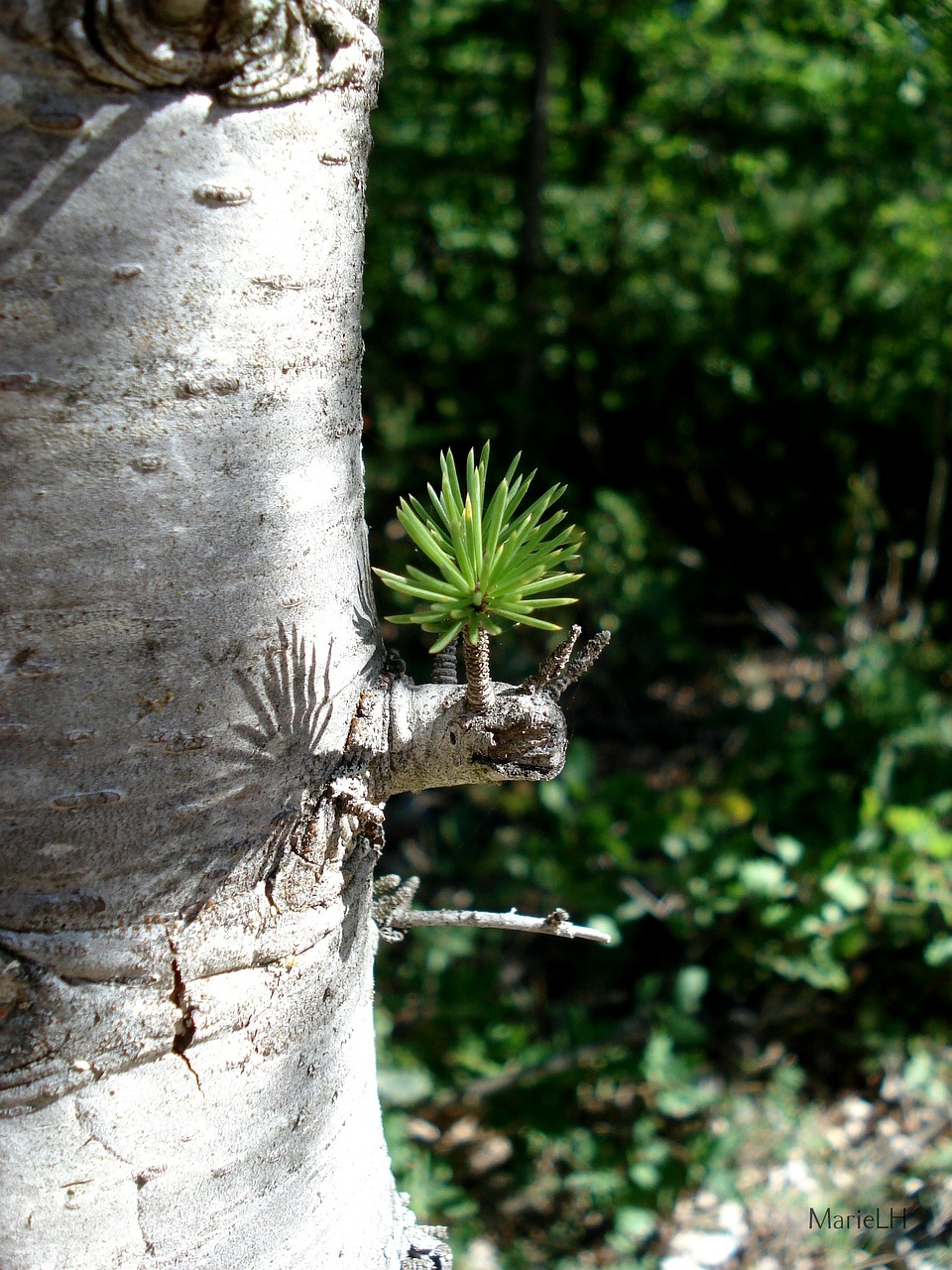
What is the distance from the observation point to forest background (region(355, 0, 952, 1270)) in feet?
7.09

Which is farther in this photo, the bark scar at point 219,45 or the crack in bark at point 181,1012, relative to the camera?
the crack in bark at point 181,1012

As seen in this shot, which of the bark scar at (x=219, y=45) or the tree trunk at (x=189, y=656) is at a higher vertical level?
the bark scar at (x=219, y=45)

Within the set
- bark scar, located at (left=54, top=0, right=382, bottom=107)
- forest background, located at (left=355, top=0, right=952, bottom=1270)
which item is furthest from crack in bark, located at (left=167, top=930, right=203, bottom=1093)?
forest background, located at (left=355, top=0, right=952, bottom=1270)

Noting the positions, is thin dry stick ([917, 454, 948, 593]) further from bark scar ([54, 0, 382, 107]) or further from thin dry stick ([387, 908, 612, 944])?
bark scar ([54, 0, 382, 107])

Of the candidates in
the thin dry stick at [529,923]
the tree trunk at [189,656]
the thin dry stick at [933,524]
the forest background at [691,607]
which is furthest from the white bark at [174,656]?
the thin dry stick at [933,524]

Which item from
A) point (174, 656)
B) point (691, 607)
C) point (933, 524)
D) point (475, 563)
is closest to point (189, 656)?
point (174, 656)

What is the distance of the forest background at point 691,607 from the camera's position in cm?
216

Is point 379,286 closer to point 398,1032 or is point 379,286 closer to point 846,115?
point 846,115

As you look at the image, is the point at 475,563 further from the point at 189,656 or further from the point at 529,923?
the point at 529,923

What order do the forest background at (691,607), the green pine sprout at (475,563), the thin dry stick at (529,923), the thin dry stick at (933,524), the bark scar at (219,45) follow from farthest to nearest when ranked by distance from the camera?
1. the thin dry stick at (933,524)
2. the forest background at (691,607)
3. the thin dry stick at (529,923)
4. the green pine sprout at (475,563)
5. the bark scar at (219,45)

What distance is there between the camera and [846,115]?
3.04 m

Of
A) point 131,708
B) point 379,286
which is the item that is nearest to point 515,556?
point 131,708

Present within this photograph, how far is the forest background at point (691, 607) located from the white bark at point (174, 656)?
4.34 ft

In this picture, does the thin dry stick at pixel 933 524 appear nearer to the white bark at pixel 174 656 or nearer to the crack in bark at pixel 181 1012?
the white bark at pixel 174 656
